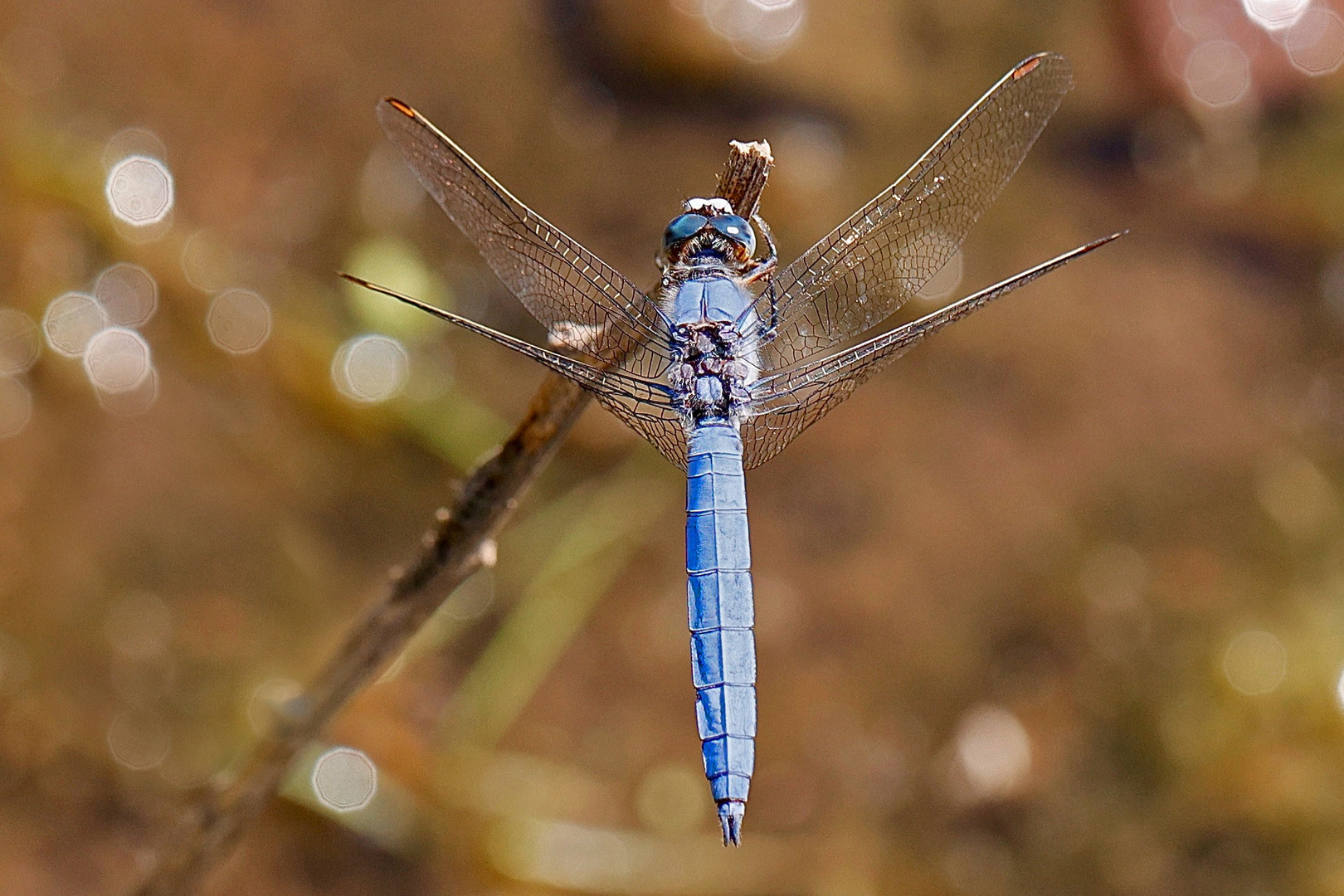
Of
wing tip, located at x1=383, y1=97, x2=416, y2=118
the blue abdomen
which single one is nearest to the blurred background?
the blue abdomen

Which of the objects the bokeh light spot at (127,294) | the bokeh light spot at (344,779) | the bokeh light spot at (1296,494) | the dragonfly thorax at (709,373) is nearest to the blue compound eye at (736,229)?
the dragonfly thorax at (709,373)

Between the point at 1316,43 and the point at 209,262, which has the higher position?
the point at 1316,43

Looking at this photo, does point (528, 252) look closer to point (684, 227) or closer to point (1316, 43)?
point (684, 227)

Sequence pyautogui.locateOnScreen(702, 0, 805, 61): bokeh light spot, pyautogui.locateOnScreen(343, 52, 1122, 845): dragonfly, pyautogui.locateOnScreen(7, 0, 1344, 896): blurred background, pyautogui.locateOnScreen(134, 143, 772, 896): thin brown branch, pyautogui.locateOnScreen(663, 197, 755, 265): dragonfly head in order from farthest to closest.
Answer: pyautogui.locateOnScreen(702, 0, 805, 61): bokeh light spot < pyautogui.locateOnScreen(7, 0, 1344, 896): blurred background < pyautogui.locateOnScreen(663, 197, 755, 265): dragonfly head < pyautogui.locateOnScreen(343, 52, 1122, 845): dragonfly < pyautogui.locateOnScreen(134, 143, 772, 896): thin brown branch

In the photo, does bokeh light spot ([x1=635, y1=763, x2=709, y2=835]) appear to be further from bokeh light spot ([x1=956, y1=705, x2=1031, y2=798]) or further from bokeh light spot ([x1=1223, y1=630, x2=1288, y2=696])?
bokeh light spot ([x1=1223, y1=630, x2=1288, y2=696])

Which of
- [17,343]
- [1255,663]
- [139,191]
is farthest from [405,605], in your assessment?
[1255,663]

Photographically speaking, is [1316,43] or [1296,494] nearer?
[1296,494]
